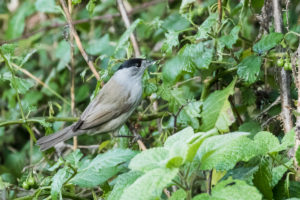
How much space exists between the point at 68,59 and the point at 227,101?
263 centimetres

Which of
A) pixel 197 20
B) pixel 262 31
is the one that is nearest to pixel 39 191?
pixel 262 31

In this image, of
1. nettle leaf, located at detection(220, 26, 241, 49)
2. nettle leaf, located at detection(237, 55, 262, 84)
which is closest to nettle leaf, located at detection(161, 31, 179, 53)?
nettle leaf, located at detection(220, 26, 241, 49)

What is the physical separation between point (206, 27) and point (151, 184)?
1.54 meters

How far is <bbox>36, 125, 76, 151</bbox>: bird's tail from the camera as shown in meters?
3.53

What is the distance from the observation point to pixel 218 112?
2992 millimetres

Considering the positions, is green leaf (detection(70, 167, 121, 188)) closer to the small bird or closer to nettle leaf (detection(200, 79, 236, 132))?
nettle leaf (detection(200, 79, 236, 132))

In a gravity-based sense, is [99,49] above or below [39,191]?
above

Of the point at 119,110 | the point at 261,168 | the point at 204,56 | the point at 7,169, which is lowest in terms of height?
the point at 7,169

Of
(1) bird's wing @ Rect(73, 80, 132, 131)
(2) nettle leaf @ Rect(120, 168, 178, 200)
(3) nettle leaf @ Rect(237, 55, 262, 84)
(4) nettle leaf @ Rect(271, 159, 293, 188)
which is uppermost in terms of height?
(3) nettle leaf @ Rect(237, 55, 262, 84)

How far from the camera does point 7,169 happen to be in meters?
4.72

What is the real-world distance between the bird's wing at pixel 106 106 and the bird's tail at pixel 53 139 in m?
0.11

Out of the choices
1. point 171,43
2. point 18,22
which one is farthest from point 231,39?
point 18,22

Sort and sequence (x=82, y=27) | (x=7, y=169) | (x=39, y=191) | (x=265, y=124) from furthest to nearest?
(x=82, y=27) → (x=7, y=169) → (x=265, y=124) → (x=39, y=191)

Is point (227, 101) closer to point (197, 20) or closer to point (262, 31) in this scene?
point (262, 31)
